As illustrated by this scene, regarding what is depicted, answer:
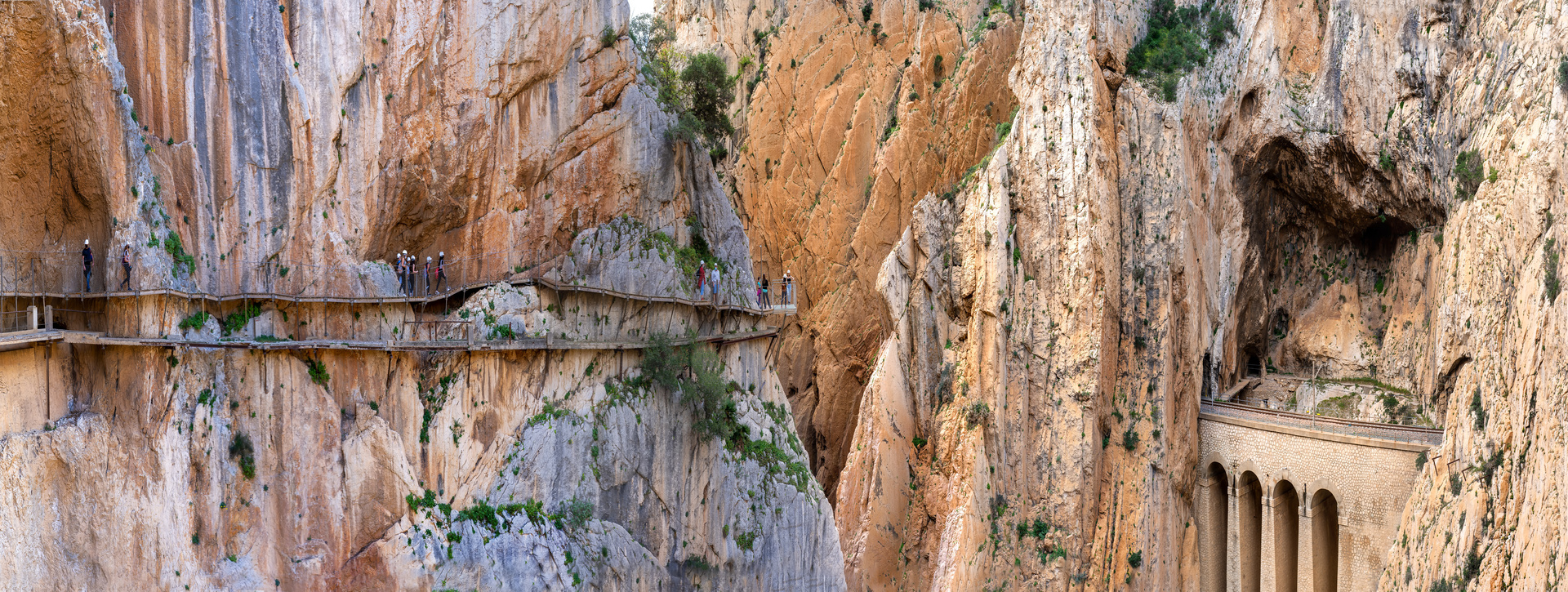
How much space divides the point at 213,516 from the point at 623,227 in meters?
13.4

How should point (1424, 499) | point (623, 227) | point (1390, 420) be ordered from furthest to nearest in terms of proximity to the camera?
point (1390, 420) < point (1424, 499) < point (623, 227)

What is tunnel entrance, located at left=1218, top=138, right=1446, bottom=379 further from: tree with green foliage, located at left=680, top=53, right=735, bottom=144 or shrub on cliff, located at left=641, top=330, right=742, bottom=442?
shrub on cliff, located at left=641, top=330, right=742, bottom=442

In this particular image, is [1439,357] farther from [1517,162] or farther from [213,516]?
[213,516]

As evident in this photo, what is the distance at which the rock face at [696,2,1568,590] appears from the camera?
147ft

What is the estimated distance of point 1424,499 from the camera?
37812 mm

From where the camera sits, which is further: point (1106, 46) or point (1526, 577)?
point (1106, 46)

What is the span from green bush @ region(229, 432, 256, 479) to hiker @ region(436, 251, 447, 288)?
6.51 meters

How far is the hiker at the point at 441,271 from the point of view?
28.1 m

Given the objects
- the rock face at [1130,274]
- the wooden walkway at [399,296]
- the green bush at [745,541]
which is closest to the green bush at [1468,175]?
the rock face at [1130,274]

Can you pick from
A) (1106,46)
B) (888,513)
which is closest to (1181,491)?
(888,513)

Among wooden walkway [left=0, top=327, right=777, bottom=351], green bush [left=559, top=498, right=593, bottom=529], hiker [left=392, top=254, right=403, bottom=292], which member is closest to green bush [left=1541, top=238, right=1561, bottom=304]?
wooden walkway [left=0, top=327, right=777, bottom=351]

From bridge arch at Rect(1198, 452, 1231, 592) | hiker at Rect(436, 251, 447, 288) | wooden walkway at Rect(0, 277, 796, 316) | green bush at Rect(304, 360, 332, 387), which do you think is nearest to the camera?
wooden walkway at Rect(0, 277, 796, 316)

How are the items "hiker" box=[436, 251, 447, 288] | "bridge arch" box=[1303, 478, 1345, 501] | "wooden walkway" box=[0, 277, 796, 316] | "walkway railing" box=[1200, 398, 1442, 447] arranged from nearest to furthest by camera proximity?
"wooden walkway" box=[0, 277, 796, 316] → "hiker" box=[436, 251, 447, 288] → "walkway railing" box=[1200, 398, 1442, 447] → "bridge arch" box=[1303, 478, 1345, 501]

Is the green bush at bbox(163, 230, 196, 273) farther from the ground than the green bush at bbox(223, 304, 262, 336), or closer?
farther from the ground
